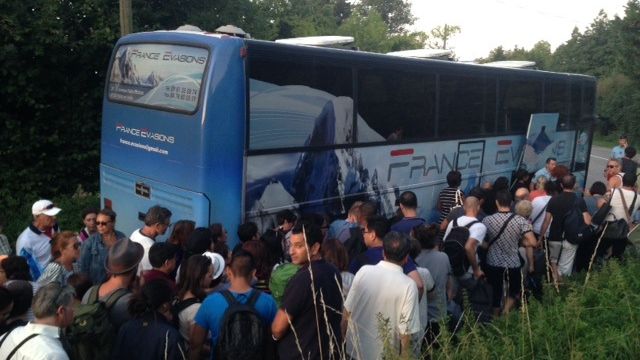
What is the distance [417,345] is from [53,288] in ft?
8.39

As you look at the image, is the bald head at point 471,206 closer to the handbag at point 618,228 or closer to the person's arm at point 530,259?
the person's arm at point 530,259

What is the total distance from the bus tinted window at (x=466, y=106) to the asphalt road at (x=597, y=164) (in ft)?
34.4

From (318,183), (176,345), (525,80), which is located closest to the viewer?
(176,345)

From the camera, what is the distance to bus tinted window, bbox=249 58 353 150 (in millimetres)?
6910

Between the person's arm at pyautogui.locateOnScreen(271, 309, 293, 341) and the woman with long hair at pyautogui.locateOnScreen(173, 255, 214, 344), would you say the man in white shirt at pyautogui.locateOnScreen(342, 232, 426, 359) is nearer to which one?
the person's arm at pyautogui.locateOnScreen(271, 309, 293, 341)

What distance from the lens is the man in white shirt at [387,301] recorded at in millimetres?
4074

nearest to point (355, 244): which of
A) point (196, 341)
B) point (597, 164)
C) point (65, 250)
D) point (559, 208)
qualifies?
point (196, 341)

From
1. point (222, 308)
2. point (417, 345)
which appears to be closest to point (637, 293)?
point (417, 345)

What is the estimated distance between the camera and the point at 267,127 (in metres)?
7.01

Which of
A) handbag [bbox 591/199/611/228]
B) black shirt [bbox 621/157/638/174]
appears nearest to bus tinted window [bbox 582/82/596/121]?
black shirt [bbox 621/157/638/174]

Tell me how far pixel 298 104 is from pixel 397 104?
6.81 feet

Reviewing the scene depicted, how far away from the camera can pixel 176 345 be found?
3.61 metres

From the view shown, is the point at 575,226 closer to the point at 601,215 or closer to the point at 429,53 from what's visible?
the point at 601,215

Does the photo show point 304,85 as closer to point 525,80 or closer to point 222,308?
point 222,308
